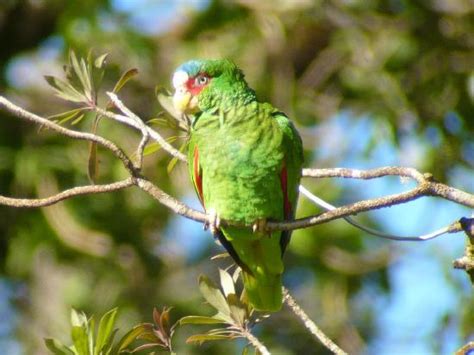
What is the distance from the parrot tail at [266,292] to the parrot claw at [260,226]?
8.7 inches

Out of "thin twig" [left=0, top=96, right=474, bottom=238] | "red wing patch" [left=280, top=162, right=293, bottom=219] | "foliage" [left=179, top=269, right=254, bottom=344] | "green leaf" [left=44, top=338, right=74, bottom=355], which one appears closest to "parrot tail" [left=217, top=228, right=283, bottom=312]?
"red wing patch" [left=280, top=162, right=293, bottom=219]

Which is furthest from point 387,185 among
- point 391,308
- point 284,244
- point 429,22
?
point 284,244

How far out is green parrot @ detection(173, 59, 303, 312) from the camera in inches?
133

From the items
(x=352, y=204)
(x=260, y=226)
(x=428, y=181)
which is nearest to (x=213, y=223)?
(x=260, y=226)

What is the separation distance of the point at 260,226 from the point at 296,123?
10.3ft

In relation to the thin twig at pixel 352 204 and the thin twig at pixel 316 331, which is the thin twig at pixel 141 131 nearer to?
the thin twig at pixel 352 204

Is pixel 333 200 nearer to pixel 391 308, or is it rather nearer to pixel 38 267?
pixel 391 308

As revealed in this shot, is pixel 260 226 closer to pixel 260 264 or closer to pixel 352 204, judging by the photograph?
pixel 260 264

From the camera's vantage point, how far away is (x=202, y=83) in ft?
12.0

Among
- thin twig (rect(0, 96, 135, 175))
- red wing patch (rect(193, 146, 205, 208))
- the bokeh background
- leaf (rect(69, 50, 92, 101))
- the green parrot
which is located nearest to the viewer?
thin twig (rect(0, 96, 135, 175))

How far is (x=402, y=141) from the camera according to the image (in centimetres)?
572

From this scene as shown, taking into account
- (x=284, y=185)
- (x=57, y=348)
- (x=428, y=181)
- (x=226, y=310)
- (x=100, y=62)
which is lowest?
(x=57, y=348)

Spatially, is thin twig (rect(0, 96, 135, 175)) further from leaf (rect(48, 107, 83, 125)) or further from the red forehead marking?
the red forehead marking

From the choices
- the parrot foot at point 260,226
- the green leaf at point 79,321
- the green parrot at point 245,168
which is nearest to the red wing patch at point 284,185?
the green parrot at point 245,168
